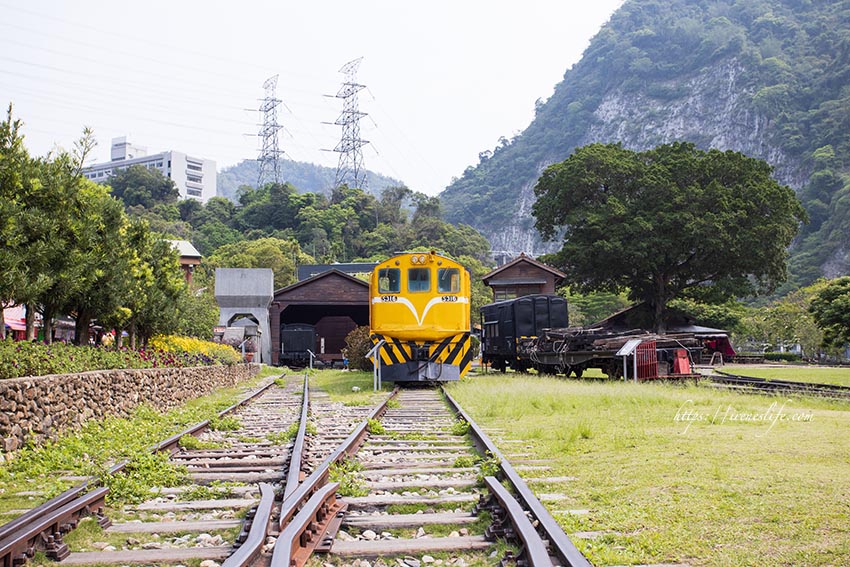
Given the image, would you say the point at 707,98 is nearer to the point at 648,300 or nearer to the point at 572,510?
the point at 648,300

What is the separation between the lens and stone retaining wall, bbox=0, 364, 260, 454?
27.5ft

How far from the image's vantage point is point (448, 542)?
4.85 m

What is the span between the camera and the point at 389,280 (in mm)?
19266

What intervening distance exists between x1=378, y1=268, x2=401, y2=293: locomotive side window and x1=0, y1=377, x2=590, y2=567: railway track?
33.3ft

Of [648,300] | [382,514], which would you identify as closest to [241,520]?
[382,514]

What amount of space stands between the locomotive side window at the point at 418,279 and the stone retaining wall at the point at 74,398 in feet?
18.6

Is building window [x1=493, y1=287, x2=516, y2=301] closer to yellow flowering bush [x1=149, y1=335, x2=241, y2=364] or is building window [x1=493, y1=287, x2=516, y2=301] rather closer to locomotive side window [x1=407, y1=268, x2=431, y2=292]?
yellow flowering bush [x1=149, y1=335, x2=241, y2=364]

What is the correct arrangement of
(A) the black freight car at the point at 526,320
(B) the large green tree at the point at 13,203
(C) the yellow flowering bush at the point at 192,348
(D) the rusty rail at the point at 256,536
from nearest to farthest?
(D) the rusty rail at the point at 256,536
(B) the large green tree at the point at 13,203
(C) the yellow flowering bush at the point at 192,348
(A) the black freight car at the point at 526,320

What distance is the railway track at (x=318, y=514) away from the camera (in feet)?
15.0

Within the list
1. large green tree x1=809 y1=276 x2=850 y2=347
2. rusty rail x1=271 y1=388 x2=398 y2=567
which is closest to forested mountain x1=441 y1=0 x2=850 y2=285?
large green tree x1=809 y1=276 x2=850 y2=347

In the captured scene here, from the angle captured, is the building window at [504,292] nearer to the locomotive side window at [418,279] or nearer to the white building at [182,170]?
the locomotive side window at [418,279]

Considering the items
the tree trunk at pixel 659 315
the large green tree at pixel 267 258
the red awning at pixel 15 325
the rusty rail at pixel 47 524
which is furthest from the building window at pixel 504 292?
the rusty rail at pixel 47 524

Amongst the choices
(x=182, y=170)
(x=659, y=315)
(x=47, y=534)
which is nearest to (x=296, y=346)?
(x=659, y=315)

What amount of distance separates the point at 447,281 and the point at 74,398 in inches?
404
